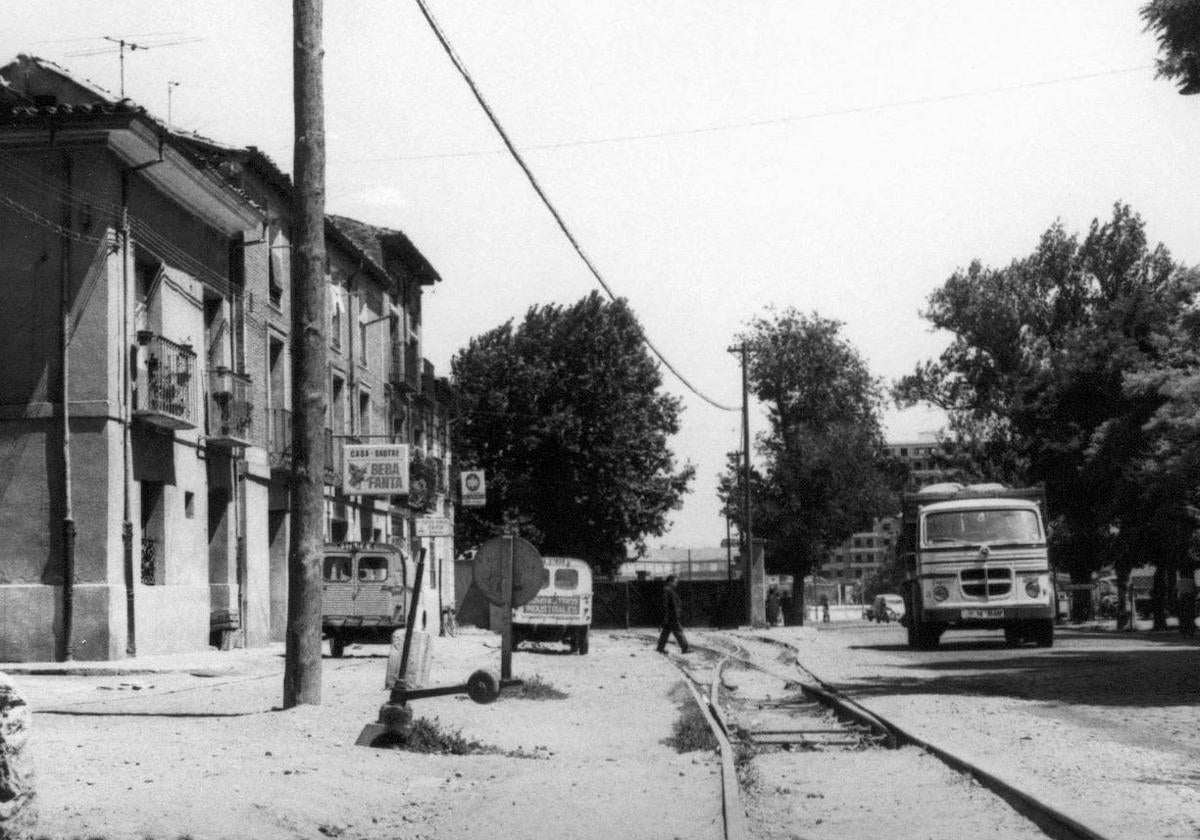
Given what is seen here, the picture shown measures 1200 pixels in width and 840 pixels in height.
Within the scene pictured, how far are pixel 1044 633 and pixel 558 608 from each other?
30.4 feet

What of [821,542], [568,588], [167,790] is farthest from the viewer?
[821,542]

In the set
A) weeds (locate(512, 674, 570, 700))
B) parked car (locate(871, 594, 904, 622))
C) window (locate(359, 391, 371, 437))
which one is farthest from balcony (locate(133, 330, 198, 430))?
parked car (locate(871, 594, 904, 622))

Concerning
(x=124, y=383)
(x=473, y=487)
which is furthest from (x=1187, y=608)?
(x=124, y=383)

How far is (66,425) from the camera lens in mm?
A: 22766

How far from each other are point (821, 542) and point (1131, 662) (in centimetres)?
4992

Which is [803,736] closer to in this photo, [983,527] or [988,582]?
[988,582]

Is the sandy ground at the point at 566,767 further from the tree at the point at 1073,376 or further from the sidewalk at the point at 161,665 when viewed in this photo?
the tree at the point at 1073,376

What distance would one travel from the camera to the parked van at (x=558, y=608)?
99.9 feet

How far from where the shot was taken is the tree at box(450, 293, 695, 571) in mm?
60344

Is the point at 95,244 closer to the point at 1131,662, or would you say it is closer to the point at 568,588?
the point at 568,588

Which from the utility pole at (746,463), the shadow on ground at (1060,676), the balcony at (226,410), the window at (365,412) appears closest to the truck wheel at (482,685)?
the shadow on ground at (1060,676)

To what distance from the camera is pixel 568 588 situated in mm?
30625

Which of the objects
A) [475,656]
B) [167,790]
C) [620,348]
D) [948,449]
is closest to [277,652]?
[475,656]

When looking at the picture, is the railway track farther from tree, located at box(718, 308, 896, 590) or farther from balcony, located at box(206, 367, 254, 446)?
tree, located at box(718, 308, 896, 590)
